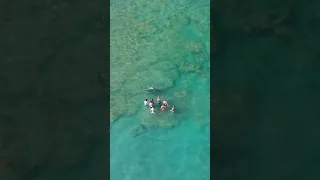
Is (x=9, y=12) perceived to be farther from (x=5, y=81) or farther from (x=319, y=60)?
(x=319, y=60)

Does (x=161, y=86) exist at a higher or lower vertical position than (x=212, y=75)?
lower

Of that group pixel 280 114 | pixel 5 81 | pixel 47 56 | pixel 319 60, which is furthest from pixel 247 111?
pixel 5 81

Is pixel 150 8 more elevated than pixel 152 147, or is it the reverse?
pixel 150 8

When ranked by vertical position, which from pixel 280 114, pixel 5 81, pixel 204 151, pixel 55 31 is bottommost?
pixel 204 151

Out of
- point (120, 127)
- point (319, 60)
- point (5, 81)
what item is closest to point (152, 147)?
point (120, 127)

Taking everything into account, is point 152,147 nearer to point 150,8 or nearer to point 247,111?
point 247,111

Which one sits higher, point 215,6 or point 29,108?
point 215,6
